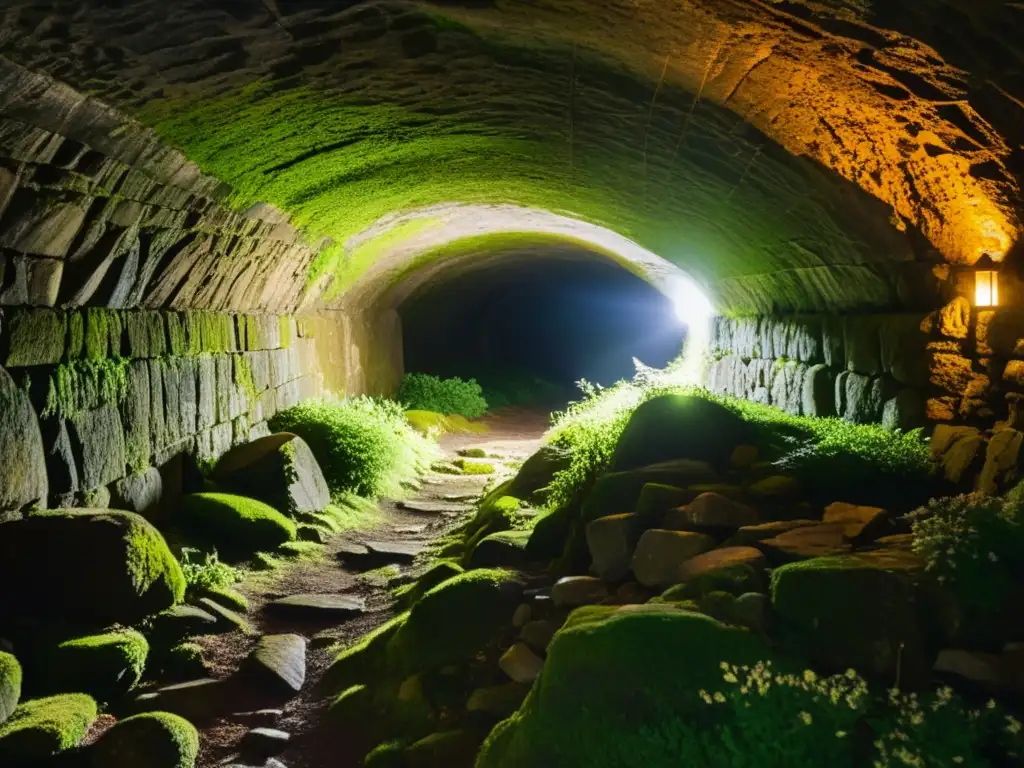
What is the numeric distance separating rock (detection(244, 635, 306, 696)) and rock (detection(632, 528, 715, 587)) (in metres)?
2.12

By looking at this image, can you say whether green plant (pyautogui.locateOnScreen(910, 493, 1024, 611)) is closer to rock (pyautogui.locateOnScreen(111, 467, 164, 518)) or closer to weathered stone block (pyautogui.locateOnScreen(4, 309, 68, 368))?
weathered stone block (pyautogui.locateOnScreen(4, 309, 68, 368))

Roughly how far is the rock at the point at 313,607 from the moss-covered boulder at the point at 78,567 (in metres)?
1.08

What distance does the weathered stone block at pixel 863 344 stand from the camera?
6480 millimetres

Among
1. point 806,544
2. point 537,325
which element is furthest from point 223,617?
point 537,325

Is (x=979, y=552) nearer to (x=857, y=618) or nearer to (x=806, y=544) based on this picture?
(x=857, y=618)

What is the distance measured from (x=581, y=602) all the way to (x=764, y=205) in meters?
3.35

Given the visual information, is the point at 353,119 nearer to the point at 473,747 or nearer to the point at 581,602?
the point at 581,602

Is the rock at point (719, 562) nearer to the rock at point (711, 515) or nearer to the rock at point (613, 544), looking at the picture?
the rock at point (711, 515)

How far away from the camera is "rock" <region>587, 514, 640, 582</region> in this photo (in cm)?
467

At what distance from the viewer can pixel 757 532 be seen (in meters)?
4.42

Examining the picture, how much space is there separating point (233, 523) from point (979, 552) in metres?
5.46

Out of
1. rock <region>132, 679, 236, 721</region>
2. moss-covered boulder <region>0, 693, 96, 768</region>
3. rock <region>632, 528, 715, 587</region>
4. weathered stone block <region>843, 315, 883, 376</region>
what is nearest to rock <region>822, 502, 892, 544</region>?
rock <region>632, 528, 715, 587</region>

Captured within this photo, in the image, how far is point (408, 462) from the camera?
1088 cm

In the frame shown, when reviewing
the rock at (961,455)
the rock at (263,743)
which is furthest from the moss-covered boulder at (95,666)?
the rock at (961,455)
